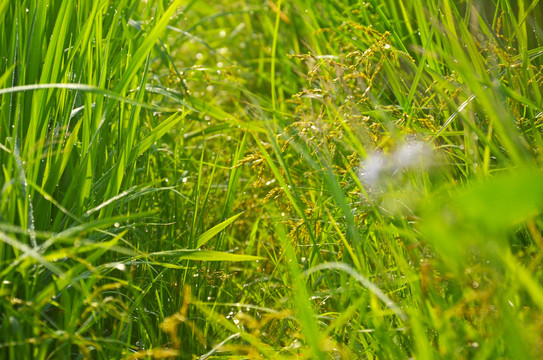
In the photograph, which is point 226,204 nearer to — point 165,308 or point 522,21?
point 165,308

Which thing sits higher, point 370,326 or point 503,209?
point 503,209

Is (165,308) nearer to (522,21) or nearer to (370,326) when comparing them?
(370,326)

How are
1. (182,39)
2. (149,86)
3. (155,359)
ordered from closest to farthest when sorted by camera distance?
(155,359) → (149,86) → (182,39)

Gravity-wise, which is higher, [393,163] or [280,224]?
[393,163]

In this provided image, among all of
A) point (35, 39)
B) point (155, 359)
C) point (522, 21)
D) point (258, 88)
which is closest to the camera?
point (155, 359)

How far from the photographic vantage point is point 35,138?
1.29 m

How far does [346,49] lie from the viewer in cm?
218

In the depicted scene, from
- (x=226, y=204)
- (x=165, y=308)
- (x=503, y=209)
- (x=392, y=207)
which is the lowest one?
(x=165, y=308)

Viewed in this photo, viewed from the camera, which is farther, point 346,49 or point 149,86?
point 346,49

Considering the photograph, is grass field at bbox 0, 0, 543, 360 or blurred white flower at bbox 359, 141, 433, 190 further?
blurred white flower at bbox 359, 141, 433, 190

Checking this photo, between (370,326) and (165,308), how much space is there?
0.47 meters

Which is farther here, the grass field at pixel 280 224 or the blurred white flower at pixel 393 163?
the blurred white flower at pixel 393 163

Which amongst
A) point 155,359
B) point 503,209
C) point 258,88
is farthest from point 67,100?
point 258,88

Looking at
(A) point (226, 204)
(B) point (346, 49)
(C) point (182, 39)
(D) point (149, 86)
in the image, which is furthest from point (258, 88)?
(A) point (226, 204)
